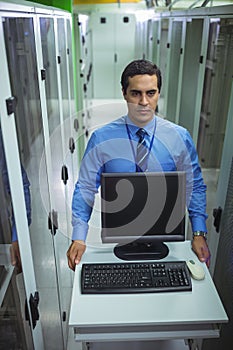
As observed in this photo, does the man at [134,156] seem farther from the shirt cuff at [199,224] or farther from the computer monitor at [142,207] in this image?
the computer monitor at [142,207]

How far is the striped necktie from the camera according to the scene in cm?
155

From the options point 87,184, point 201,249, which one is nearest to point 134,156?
point 87,184

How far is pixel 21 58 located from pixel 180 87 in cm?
186

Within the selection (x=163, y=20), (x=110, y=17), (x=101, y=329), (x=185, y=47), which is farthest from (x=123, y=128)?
(x=110, y=17)

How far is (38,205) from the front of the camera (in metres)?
1.69

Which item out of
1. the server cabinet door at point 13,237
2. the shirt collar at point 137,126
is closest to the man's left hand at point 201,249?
the shirt collar at point 137,126

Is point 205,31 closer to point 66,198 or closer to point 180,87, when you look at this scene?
point 180,87

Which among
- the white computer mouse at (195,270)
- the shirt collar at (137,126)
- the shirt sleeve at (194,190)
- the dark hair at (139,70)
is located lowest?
the white computer mouse at (195,270)

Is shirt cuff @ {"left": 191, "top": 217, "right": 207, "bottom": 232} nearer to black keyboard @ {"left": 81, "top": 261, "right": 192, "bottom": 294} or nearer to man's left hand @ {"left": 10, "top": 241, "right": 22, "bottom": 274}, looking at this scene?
black keyboard @ {"left": 81, "top": 261, "right": 192, "bottom": 294}

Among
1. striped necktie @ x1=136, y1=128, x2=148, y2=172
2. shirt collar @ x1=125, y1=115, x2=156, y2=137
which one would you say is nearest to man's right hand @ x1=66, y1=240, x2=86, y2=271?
striped necktie @ x1=136, y1=128, x2=148, y2=172

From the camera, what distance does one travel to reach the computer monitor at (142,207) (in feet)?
4.20

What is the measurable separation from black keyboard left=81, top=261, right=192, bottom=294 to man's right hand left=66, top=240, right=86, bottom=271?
7 centimetres

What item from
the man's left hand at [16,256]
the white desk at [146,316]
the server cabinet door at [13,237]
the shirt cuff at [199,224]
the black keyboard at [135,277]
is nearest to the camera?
the server cabinet door at [13,237]

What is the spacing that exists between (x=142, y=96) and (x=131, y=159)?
294 millimetres
